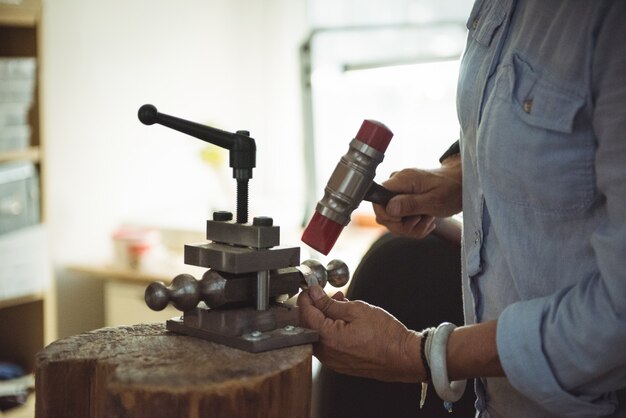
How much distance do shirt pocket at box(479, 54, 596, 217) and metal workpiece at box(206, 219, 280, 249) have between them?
0.87ft

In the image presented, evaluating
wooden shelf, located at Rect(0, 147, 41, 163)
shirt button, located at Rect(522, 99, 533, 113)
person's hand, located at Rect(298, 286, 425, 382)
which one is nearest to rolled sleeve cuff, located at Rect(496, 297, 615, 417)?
person's hand, located at Rect(298, 286, 425, 382)

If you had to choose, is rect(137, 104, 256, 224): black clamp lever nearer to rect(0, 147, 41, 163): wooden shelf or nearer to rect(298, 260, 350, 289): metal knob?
rect(298, 260, 350, 289): metal knob

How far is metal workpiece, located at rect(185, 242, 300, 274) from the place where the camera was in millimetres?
956

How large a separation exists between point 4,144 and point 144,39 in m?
0.97

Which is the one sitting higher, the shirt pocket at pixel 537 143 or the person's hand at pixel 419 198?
the shirt pocket at pixel 537 143

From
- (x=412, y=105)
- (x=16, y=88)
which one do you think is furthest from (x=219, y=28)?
(x=16, y=88)

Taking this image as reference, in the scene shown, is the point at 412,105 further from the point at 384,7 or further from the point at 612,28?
the point at 612,28

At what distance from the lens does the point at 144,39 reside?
137 inches

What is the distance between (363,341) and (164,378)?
0.83 ft

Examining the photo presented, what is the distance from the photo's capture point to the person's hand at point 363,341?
1.00 m

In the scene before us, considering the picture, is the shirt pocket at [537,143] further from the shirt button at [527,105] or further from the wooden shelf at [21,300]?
the wooden shelf at [21,300]

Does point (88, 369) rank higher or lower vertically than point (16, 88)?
lower

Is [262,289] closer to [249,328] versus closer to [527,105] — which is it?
[249,328]

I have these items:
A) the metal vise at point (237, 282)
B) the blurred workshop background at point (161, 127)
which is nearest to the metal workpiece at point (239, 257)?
the metal vise at point (237, 282)
